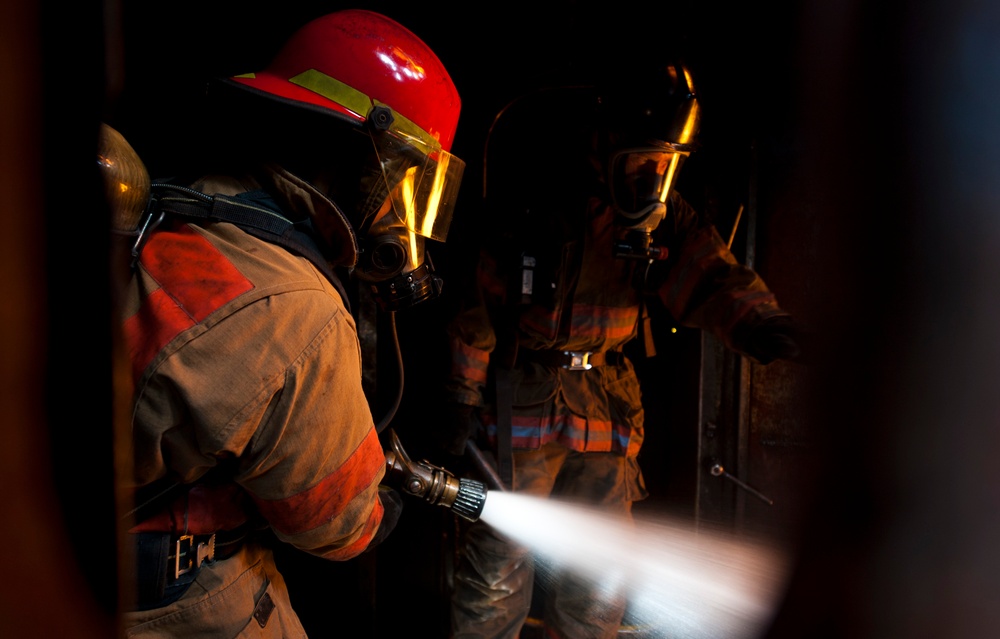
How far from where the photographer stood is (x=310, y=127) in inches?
57.4

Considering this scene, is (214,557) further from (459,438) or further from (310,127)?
(459,438)

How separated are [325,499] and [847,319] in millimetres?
1059

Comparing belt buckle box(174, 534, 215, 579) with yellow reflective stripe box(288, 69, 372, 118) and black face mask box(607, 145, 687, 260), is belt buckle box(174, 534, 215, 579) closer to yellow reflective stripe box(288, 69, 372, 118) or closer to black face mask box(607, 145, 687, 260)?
yellow reflective stripe box(288, 69, 372, 118)

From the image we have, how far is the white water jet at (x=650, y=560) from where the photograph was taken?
2.69 m

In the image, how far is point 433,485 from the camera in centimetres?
195

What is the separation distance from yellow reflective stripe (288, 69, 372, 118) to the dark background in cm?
91

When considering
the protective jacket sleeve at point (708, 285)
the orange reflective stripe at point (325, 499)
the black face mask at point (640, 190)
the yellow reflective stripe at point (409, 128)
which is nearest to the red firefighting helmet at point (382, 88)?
the yellow reflective stripe at point (409, 128)

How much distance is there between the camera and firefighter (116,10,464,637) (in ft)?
3.36

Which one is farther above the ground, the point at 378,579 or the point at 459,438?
the point at 459,438

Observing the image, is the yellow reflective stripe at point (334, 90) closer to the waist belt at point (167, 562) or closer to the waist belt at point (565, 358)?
the waist belt at point (167, 562)

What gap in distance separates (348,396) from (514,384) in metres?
1.60

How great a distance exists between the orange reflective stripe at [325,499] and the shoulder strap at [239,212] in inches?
17.2

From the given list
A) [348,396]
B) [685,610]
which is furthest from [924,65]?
[685,610]

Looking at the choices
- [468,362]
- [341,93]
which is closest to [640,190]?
[468,362]
